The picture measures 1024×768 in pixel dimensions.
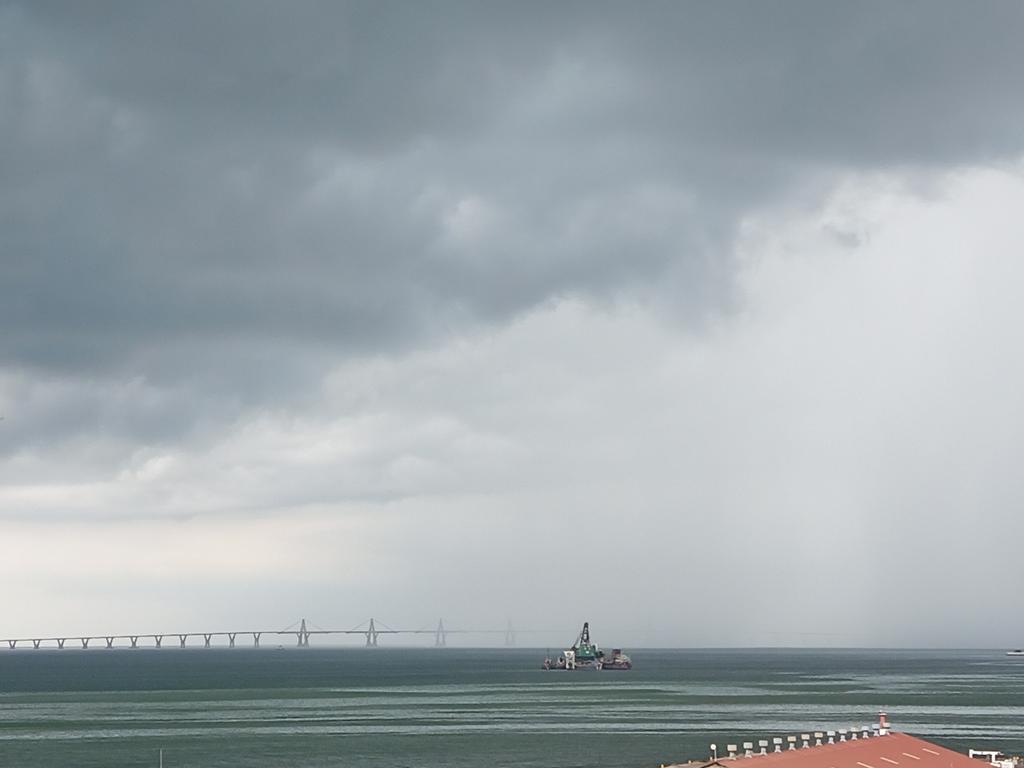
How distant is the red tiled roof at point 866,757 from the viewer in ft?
267

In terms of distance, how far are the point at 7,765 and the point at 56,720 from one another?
59711 millimetres

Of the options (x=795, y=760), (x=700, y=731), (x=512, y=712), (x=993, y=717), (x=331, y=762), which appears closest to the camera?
(x=795, y=760)

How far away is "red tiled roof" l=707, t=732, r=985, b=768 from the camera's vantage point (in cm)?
8131

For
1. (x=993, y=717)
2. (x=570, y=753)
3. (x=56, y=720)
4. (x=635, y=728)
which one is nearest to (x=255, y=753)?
(x=570, y=753)

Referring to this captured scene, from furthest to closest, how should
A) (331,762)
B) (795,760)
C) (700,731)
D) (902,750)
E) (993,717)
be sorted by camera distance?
(993,717) < (700,731) < (331,762) < (902,750) < (795,760)

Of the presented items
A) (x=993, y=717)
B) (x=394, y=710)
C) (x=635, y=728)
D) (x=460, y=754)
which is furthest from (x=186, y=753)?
(x=993, y=717)

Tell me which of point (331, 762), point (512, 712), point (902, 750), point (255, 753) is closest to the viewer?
point (902, 750)

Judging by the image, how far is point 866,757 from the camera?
88.2m

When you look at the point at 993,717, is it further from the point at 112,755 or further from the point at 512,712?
the point at 112,755

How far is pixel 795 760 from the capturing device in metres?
83.1

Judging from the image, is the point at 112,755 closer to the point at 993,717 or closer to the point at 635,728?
the point at 635,728

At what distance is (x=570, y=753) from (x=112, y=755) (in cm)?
4448

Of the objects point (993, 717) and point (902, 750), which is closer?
point (902, 750)

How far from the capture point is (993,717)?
598 ft
